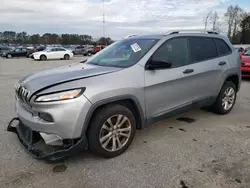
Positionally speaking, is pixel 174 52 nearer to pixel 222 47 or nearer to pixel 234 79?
pixel 222 47

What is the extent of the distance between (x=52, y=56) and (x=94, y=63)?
24.7 m

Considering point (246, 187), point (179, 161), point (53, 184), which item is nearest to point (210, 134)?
point (179, 161)

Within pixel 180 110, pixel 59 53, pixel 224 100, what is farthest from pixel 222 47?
pixel 59 53

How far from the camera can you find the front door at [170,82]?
3445 mm

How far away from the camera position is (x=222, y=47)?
4828 mm

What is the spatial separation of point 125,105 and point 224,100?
273 centimetres

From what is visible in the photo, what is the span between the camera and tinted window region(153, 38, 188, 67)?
3.63m

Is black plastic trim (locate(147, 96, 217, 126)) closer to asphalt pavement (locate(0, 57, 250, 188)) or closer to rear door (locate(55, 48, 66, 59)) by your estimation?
asphalt pavement (locate(0, 57, 250, 188))

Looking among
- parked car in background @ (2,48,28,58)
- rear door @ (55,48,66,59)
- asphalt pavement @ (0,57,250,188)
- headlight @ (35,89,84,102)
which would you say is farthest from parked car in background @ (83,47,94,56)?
headlight @ (35,89,84,102)

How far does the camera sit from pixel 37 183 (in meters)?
2.70

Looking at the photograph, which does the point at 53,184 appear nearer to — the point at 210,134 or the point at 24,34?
the point at 210,134

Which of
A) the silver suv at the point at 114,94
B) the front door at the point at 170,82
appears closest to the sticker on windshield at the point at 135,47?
the silver suv at the point at 114,94

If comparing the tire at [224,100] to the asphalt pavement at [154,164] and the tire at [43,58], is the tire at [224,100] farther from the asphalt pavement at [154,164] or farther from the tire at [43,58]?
the tire at [43,58]

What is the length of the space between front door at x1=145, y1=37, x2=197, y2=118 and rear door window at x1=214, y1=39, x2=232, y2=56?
1.08 m
